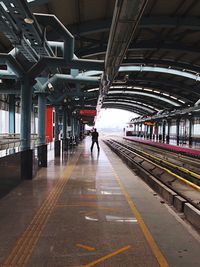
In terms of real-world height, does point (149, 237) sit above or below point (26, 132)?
below

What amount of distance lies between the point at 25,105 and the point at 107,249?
751 cm

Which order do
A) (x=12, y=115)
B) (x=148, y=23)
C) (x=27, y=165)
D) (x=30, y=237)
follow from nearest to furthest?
(x=30, y=237) < (x=27, y=165) < (x=148, y=23) < (x=12, y=115)

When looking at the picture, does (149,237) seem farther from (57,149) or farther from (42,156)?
(57,149)

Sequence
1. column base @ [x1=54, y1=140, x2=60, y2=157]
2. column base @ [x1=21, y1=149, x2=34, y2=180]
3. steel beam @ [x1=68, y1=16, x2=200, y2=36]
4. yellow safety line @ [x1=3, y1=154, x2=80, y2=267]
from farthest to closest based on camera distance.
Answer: column base @ [x1=54, y1=140, x2=60, y2=157] → steel beam @ [x1=68, y1=16, x2=200, y2=36] → column base @ [x1=21, y1=149, x2=34, y2=180] → yellow safety line @ [x1=3, y1=154, x2=80, y2=267]

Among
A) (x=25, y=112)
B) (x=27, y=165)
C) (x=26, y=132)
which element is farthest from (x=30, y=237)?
(x=25, y=112)

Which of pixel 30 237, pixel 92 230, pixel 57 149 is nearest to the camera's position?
pixel 30 237

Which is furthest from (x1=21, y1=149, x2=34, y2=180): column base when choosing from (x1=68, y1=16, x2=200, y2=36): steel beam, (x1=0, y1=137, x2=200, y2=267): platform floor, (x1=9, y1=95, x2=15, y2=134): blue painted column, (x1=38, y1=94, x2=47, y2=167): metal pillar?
(x1=9, y1=95, x2=15, y2=134): blue painted column

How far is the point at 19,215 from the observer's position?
245 inches

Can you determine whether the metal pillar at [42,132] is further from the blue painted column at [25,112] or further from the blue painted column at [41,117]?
the blue painted column at [25,112]

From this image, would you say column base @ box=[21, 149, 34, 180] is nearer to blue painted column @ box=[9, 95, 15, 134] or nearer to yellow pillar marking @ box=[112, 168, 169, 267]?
yellow pillar marking @ box=[112, 168, 169, 267]

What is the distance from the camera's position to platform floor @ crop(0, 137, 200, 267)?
4.18 m

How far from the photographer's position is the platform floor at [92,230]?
13.7 ft

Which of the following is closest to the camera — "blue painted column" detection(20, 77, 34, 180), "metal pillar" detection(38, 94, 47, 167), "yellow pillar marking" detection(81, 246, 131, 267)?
"yellow pillar marking" detection(81, 246, 131, 267)

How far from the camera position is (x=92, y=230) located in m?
5.36
